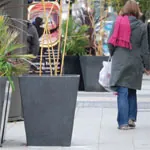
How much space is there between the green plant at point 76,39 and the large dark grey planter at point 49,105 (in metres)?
8.48

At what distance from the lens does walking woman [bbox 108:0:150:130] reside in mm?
9680

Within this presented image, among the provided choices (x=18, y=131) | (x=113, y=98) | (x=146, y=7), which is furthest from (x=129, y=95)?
(x=146, y=7)

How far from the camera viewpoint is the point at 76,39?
647 inches

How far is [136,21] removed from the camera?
9.79 meters

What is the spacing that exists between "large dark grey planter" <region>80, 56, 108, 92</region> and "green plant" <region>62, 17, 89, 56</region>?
0.50m

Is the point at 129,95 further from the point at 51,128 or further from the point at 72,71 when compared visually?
the point at 72,71

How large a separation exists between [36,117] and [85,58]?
324 inches

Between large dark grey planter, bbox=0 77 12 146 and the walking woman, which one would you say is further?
the walking woman

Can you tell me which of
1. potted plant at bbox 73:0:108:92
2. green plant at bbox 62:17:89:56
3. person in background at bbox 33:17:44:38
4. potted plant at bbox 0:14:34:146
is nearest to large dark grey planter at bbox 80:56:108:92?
potted plant at bbox 73:0:108:92

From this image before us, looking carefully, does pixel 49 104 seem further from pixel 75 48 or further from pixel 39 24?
pixel 75 48

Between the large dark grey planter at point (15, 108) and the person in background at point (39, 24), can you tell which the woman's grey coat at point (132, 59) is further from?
the person in background at point (39, 24)

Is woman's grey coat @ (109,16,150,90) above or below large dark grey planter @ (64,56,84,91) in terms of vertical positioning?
above

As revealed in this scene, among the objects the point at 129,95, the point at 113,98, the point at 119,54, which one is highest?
the point at 119,54

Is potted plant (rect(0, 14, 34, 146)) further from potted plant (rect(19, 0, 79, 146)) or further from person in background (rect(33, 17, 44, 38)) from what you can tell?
person in background (rect(33, 17, 44, 38))
